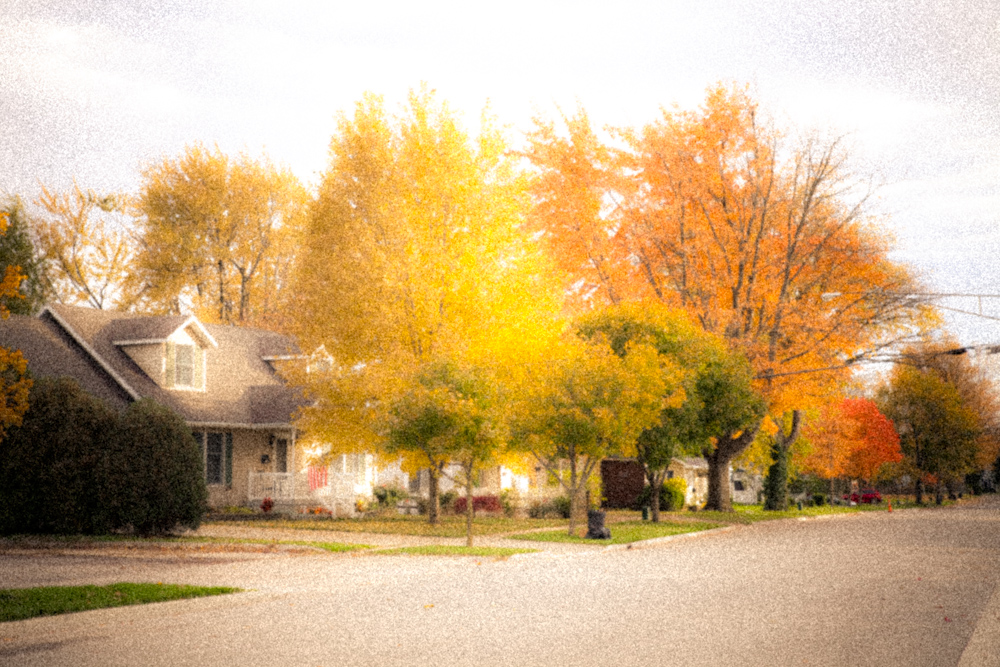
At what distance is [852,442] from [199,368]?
154ft

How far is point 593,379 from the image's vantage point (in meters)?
29.9

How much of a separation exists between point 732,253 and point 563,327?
499 inches

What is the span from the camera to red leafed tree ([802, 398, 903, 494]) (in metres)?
67.2

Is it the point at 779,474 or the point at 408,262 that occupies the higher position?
the point at 408,262

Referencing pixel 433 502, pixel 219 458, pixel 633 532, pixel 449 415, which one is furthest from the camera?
pixel 219 458

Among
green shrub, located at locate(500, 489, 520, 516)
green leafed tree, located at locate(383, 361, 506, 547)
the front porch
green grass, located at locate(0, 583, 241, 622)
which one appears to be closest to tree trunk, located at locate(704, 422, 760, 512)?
green shrub, located at locate(500, 489, 520, 516)

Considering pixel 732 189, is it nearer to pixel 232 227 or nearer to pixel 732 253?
pixel 732 253

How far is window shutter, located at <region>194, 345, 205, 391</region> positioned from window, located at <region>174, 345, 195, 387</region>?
6.6 inches

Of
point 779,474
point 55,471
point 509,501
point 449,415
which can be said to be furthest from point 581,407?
point 779,474

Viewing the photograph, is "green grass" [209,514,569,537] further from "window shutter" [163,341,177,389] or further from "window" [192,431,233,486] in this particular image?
"window shutter" [163,341,177,389]

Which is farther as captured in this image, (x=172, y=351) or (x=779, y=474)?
(x=779, y=474)

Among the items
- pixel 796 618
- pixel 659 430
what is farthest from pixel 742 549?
pixel 796 618

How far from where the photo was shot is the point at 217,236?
55062 millimetres

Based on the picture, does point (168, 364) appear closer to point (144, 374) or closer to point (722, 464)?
point (144, 374)
